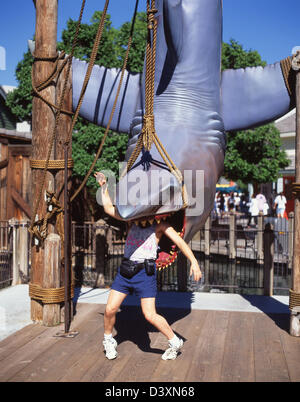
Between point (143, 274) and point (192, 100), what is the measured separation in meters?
1.68

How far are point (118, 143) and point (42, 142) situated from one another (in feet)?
24.1

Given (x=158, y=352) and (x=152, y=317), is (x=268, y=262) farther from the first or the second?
(x=152, y=317)

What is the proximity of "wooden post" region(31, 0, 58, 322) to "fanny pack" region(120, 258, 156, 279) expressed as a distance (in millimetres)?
1383

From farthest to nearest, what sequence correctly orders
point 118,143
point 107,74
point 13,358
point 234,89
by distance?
point 118,143 < point 107,74 < point 234,89 < point 13,358

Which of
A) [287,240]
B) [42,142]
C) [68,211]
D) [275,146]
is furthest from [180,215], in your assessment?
[275,146]

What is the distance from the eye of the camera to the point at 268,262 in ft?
21.0

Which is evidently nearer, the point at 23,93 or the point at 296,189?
the point at 296,189

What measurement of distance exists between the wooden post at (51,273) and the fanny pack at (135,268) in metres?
1.28

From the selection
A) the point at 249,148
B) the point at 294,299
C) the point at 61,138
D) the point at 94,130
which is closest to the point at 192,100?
the point at 61,138

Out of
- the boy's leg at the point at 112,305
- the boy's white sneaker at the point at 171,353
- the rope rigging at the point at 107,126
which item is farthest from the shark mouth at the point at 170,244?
the boy's white sneaker at the point at 171,353

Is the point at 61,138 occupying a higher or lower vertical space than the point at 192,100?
lower

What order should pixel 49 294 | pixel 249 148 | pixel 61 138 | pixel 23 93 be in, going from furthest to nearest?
1. pixel 249 148
2. pixel 23 93
3. pixel 61 138
4. pixel 49 294

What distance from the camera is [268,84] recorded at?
447cm

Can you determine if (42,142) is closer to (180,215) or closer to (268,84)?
(180,215)
